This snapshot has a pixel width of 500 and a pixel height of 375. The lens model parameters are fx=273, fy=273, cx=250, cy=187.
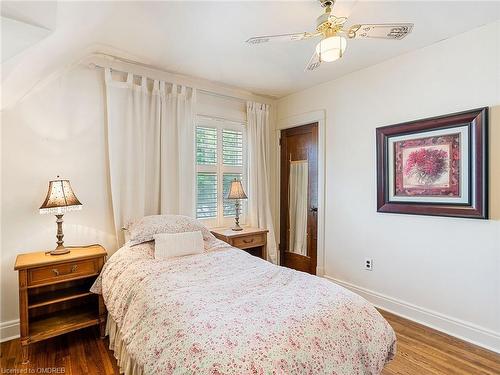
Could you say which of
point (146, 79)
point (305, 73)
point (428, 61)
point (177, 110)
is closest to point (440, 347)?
point (428, 61)

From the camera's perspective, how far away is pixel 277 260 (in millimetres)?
4023

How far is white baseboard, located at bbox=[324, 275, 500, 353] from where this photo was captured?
2.20 m

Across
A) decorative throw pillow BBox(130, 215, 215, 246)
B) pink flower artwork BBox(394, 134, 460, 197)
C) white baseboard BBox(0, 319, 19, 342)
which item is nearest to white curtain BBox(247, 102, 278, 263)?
decorative throw pillow BBox(130, 215, 215, 246)

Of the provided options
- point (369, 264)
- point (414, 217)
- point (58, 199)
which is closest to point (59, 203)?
point (58, 199)

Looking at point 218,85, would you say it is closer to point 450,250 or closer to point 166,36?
point 166,36

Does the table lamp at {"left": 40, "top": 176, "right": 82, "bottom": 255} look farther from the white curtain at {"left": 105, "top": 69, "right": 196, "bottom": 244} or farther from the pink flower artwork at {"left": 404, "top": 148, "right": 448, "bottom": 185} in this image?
the pink flower artwork at {"left": 404, "top": 148, "right": 448, "bottom": 185}

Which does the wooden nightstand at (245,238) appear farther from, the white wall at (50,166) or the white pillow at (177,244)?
the white wall at (50,166)

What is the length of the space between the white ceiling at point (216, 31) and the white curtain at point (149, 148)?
349 millimetres

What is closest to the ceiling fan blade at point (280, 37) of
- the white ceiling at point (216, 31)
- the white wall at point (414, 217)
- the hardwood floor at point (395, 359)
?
the white ceiling at point (216, 31)

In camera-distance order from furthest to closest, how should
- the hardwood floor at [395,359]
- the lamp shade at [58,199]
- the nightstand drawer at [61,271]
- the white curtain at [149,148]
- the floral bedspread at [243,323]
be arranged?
the white curtain at [149,148], the lamp shade at [58,199], the nightstand drawer at [61,271], the hardwood floor at [395,359], the floral bedspread at [243,323]

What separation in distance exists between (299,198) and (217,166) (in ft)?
4.10

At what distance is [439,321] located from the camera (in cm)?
247

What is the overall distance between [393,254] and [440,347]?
0.86 metres

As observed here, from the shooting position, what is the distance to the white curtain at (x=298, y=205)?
12.5ft
